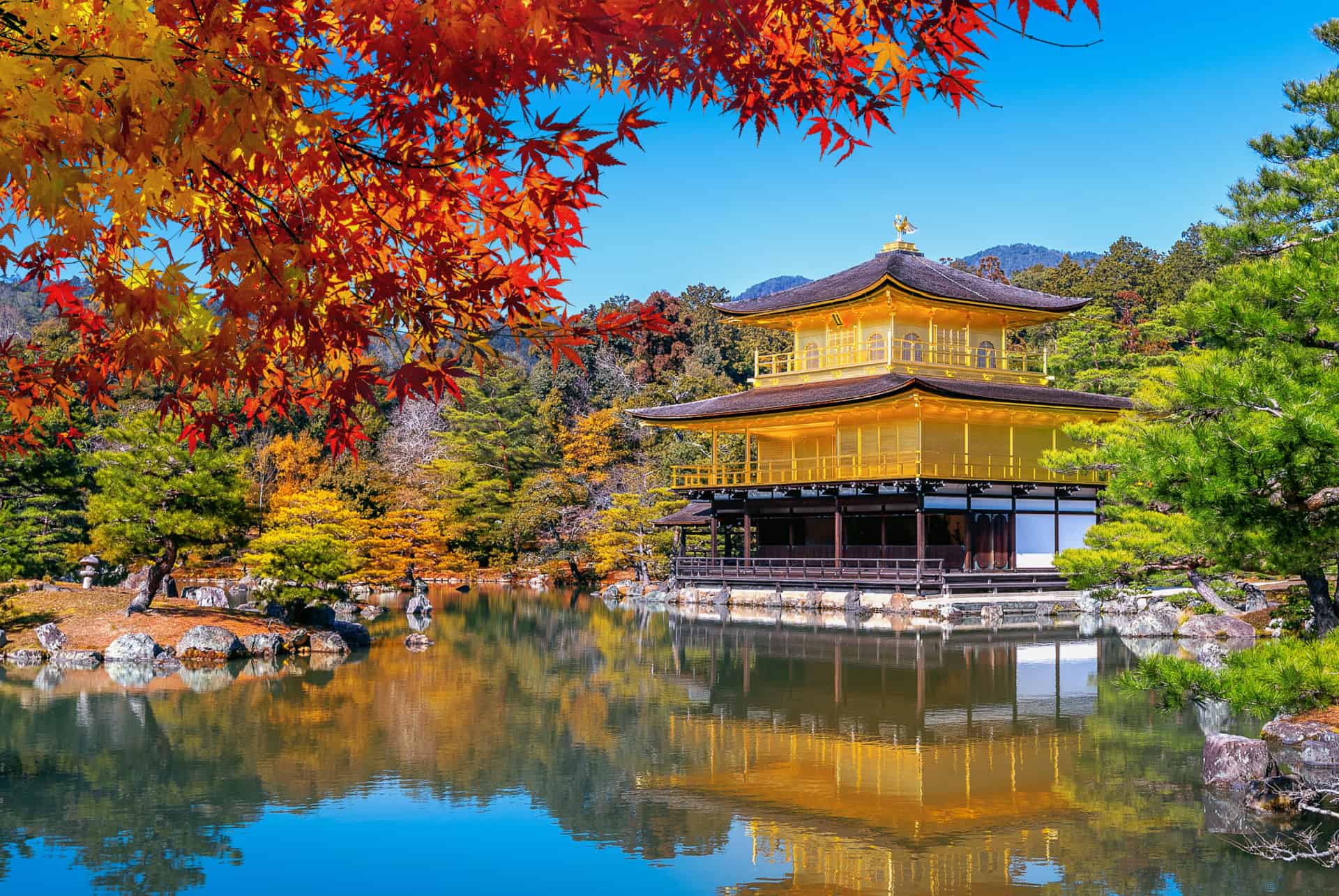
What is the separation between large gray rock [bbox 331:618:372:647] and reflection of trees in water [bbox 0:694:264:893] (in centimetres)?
646

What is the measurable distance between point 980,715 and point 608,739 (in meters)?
3.78

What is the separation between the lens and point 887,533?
90.8 ft

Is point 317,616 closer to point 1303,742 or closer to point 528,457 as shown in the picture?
point 1303,742

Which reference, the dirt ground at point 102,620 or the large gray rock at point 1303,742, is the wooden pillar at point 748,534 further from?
the large gray rock at point 1303,742

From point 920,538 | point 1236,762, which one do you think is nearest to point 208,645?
point 1236,762

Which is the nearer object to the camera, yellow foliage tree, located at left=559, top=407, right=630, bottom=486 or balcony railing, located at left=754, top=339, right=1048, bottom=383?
balcony railing, located at left=754, top=339, right=1048, bottom=383

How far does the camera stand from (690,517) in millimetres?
32344

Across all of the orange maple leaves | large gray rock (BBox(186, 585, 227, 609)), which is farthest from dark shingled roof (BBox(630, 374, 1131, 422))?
the orange maple leaves

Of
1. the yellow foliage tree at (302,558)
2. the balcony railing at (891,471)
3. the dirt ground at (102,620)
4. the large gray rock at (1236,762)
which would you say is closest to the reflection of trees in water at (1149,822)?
the large gray rock at (1236,762)

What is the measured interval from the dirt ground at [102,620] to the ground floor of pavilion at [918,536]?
44.5 feet

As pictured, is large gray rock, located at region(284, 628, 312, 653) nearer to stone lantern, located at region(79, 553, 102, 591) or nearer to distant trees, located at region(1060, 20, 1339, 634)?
stone lantern, located at region(79, 553, 102, 591)

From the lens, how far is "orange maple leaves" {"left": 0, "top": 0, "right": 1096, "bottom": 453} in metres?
2.59

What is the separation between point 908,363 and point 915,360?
0.54 meters

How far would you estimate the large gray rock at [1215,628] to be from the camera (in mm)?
16500
